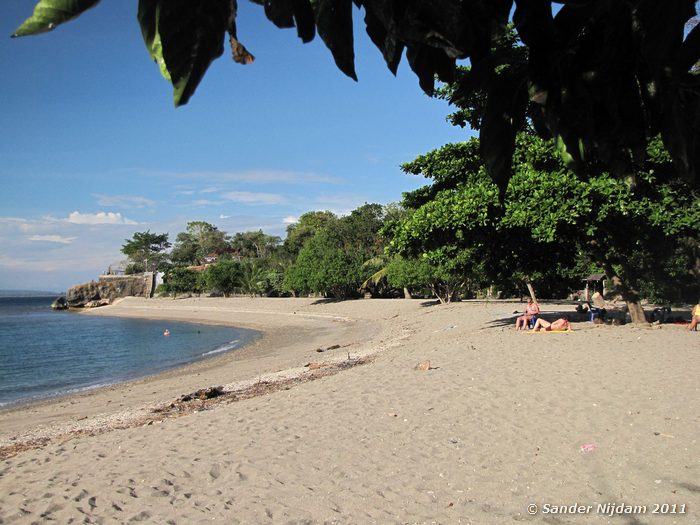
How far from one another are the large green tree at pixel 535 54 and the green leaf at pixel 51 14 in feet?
0.27

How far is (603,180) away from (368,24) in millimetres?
10212

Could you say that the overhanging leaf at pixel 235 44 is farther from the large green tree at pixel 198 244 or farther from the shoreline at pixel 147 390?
the large green tree at pixel 198 244

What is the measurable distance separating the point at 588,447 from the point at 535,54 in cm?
519

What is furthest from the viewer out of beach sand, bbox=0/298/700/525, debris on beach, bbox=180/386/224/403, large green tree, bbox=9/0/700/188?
debris on beach, bbox=180/386/224/403

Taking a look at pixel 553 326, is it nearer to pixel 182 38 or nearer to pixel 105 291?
pixel 182 38

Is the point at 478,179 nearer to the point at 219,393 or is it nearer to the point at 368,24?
the point at 219,393

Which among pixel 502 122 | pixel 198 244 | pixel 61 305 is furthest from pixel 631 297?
pixel 61 305

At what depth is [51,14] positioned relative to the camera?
1.84 ft

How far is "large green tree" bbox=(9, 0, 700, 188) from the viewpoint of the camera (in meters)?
0.66

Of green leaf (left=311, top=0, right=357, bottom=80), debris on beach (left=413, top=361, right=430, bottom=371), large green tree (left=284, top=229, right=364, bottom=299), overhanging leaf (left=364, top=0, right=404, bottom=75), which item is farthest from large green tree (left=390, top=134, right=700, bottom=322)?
large green tree (left=284, top=229, right=364, bottom=299)

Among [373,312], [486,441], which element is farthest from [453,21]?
[373,312]

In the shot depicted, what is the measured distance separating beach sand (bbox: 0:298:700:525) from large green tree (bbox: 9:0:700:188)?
3.71 metres

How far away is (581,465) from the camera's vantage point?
4.77 m

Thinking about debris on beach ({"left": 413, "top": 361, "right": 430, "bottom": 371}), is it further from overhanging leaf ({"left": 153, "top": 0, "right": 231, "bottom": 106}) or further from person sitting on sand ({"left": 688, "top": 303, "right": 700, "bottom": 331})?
overhanging leaf ({"left": 153, "top": 0, "right": 231, "bottom": 106})
